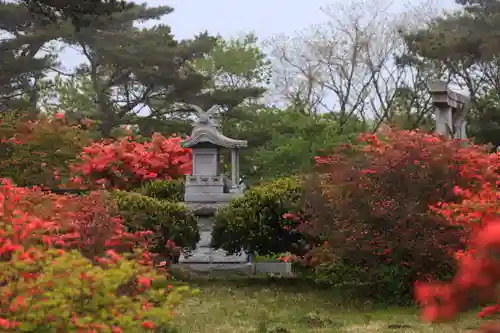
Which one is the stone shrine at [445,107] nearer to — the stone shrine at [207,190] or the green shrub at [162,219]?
the stone shrine at [207,190]

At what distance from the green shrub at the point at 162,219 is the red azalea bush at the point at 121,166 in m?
2.74

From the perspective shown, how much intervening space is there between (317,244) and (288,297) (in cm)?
164

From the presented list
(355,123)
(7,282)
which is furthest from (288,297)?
(355,123)

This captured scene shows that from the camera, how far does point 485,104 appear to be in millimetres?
27734

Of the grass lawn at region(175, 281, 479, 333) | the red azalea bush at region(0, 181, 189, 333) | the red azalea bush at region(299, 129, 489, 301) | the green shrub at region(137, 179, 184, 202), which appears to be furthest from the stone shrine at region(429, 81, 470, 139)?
the red azalea bush at region(0, 181, 189, 333)

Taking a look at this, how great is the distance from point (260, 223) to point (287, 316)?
11.6ft

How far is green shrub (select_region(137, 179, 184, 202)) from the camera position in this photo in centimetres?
1420

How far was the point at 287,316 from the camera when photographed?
8688 millimetres

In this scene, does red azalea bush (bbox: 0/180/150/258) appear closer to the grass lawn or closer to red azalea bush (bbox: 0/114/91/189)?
the grass lawn

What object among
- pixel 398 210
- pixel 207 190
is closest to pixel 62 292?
pixel 398 210

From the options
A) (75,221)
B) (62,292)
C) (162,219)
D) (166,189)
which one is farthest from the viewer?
(166,189)

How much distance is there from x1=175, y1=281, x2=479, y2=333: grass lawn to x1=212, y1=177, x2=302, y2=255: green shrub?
118cm

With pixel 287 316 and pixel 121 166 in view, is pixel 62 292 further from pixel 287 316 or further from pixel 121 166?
pixel 121 166

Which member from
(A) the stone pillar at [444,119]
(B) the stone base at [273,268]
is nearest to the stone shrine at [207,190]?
(B) the stone base at [273,268]
